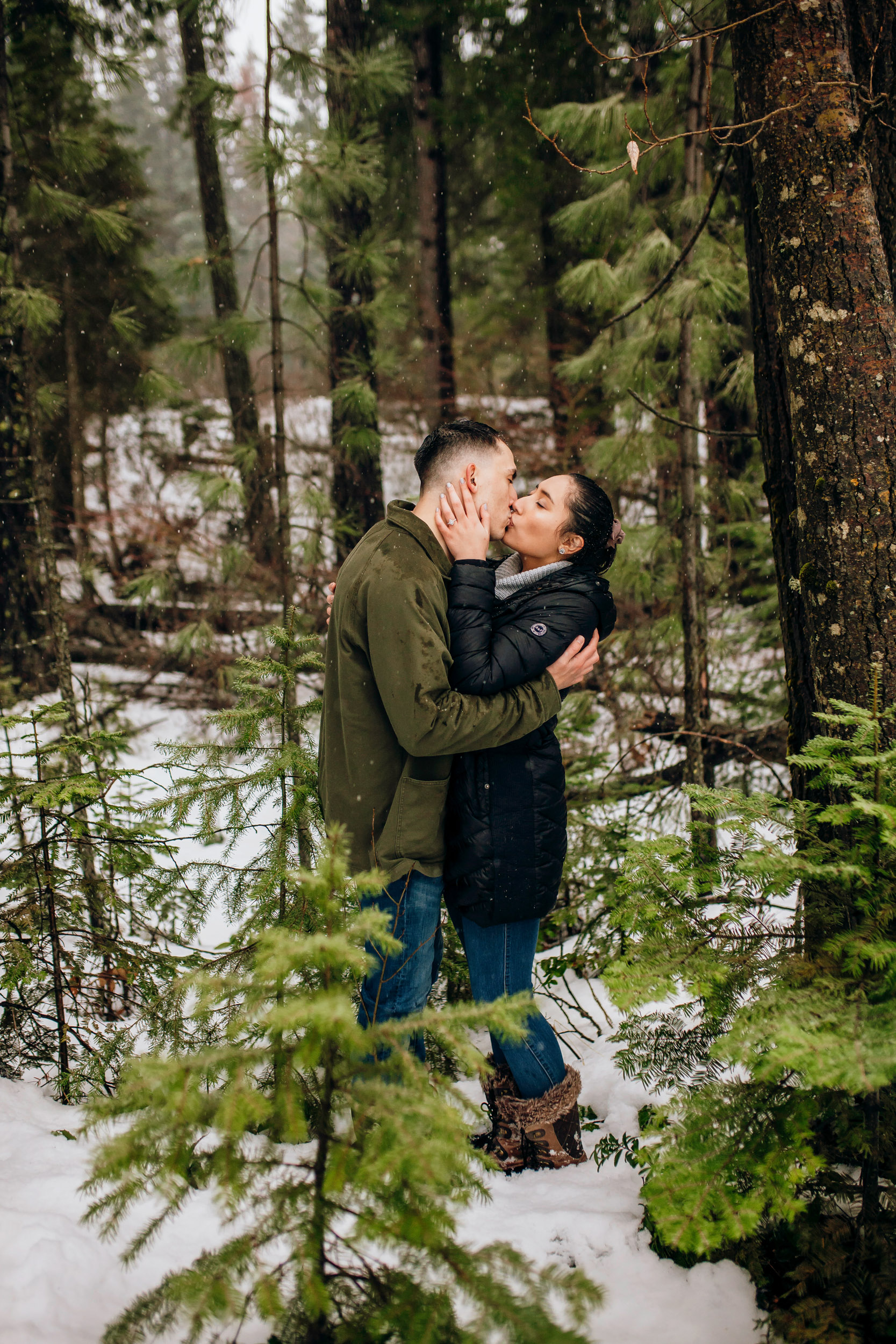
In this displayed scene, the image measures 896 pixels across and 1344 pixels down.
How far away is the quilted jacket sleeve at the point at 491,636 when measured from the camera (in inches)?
88.2

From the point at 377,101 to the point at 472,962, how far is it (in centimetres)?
650

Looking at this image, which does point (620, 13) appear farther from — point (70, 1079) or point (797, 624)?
point (70, 1079)

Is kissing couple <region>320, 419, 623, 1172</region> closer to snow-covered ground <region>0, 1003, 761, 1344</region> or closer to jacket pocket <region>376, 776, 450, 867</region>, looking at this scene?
jacket pocket <region>376, 776, 450, 867</region>

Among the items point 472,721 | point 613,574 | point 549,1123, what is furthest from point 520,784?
point 613,574

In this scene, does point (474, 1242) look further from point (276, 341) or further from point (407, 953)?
point (276, 341)

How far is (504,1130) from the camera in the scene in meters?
2.60

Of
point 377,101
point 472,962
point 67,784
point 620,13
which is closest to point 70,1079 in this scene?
point 67,784

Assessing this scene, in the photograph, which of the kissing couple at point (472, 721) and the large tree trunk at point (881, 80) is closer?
the kissing couple at point (472, 721)

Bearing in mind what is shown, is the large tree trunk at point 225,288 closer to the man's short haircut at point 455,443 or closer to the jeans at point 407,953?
the man's short haircut at point 455,443

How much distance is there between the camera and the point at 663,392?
5.64 meters

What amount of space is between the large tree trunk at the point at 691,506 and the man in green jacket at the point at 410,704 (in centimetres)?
221

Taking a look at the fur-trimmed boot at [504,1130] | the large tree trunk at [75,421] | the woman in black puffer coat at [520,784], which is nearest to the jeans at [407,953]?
the woman in black puffer coat at [520,784]

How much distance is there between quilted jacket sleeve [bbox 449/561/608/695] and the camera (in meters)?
2.24

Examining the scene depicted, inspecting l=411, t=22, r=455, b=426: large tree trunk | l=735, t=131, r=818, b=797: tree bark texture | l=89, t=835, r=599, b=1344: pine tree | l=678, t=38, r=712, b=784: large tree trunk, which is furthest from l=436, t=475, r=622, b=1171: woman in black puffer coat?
l=411, t=22, r=455, b=426: large tree trunk
